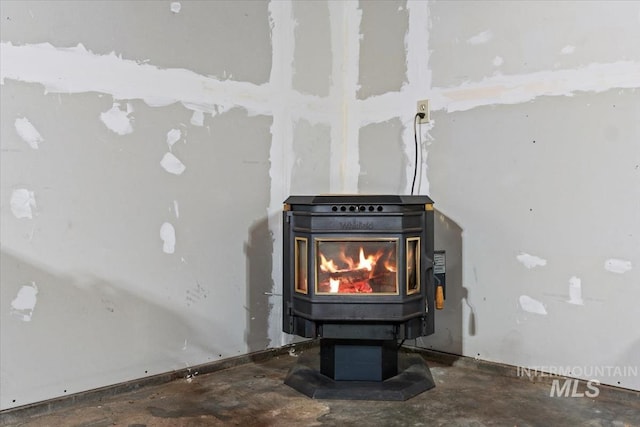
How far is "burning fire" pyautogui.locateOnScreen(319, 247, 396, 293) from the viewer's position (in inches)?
92.2

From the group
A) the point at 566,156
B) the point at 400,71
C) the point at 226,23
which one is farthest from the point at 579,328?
the point at 226,23

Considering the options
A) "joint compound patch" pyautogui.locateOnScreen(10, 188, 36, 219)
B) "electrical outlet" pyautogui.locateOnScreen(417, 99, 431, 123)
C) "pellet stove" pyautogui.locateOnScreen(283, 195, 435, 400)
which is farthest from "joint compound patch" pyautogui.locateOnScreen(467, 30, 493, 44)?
"joint compound patch" pyautogui.locateOnScreen(10, 188, 36, 219)

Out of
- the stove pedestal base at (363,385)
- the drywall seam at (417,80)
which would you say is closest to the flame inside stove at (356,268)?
the stove pedestal base at (363,385)

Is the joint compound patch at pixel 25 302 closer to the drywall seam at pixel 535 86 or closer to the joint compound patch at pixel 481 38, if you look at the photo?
the drywall seam at pixel 535 86

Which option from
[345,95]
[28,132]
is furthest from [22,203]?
[345,95]

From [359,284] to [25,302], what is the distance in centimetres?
131

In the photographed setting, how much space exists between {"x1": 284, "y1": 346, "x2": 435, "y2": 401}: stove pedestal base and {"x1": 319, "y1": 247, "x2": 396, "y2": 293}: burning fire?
406 mm

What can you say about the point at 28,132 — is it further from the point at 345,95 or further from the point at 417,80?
the point at 417,80

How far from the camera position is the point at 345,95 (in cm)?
325

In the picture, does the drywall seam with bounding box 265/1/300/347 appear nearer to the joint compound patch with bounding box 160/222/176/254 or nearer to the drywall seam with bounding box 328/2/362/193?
the drywall seam with bounding box 328/2/362/193

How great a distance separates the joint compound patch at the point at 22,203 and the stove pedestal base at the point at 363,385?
1280mm

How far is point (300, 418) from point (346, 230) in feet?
2.48

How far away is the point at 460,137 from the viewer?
2.79 meters

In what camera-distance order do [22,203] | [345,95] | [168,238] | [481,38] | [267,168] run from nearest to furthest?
[22,203] < [168,238] < [481,38] < [267,168] < [345,95]
